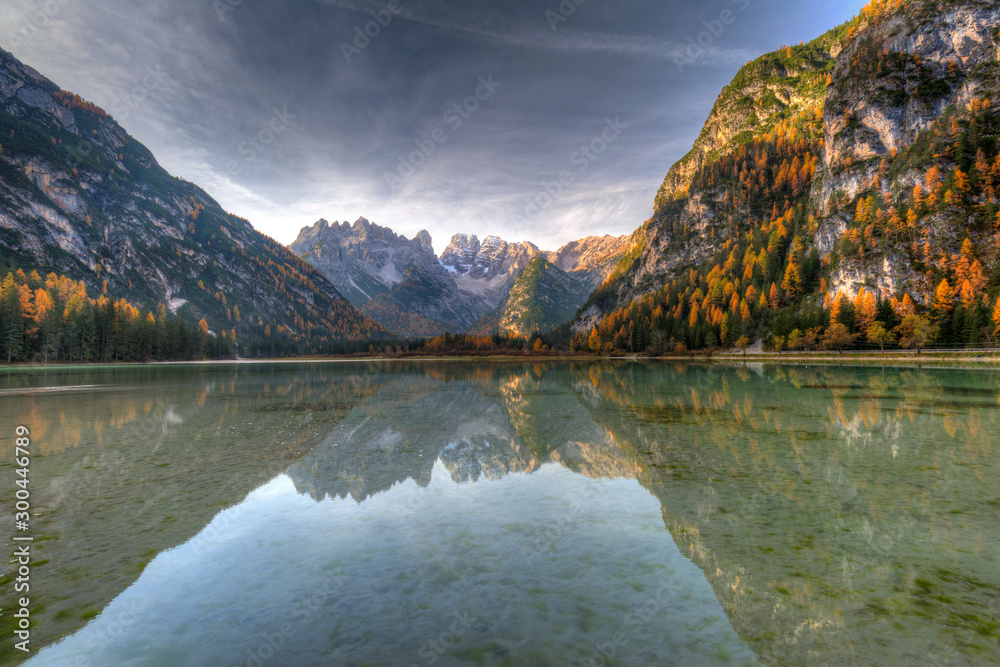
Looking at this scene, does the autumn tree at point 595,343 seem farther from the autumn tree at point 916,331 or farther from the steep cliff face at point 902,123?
the autumn tree at point 916,331

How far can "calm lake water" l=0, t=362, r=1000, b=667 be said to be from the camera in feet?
22.2

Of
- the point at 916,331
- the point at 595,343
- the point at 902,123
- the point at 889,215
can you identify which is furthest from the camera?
the point at 595,343

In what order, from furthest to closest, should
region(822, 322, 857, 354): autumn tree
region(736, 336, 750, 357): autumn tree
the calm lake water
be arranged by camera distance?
region(736, 336, 750, 357): autumn tree
region(822, 322, 857, 354): autumn tree
the calm lake water

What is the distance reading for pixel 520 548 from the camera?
10539 mm

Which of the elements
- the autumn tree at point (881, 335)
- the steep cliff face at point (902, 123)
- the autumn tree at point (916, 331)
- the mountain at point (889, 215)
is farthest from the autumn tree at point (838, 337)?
the steep cliff face at point (902, 123)

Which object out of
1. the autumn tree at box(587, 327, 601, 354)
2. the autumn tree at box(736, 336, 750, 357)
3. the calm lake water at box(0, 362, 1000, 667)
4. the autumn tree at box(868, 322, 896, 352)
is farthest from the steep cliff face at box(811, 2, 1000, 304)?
the calm lake water at box(0, 362, 1000, 667)

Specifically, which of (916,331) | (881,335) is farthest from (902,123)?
(916,331)

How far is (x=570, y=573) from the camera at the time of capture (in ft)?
30.1

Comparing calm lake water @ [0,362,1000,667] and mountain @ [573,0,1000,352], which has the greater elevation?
mountain @ [573,0,1000,352]

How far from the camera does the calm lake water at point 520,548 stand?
6773 millimetres

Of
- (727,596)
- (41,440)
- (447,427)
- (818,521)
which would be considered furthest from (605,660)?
(41,440)

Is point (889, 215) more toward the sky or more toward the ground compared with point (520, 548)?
more toward the sky

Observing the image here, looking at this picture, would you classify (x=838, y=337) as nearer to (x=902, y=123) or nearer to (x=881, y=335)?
(x=881, y=335)

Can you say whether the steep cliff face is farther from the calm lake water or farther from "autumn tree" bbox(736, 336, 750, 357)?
the calm lake water
